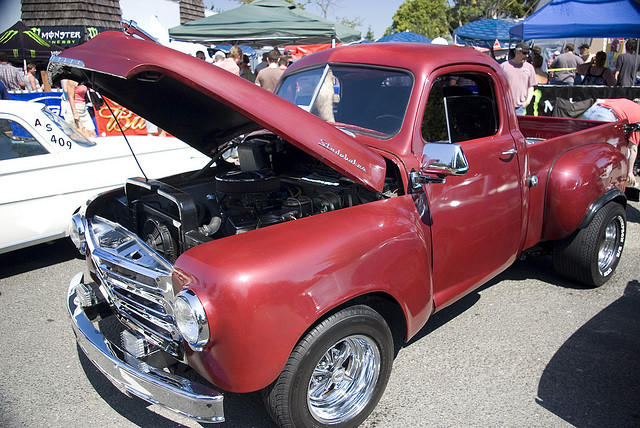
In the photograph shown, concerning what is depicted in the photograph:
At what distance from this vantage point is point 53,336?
370 centimetres

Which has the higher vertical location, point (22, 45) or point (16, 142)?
point (22, 45)

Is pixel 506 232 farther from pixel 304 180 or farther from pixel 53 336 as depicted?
pixel 53 336

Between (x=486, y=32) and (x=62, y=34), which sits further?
(x=486, y=32)

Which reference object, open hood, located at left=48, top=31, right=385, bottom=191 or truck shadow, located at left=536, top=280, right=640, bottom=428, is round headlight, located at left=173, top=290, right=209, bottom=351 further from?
truck shadow, located at left=536, top=280, right=640, bottom=428

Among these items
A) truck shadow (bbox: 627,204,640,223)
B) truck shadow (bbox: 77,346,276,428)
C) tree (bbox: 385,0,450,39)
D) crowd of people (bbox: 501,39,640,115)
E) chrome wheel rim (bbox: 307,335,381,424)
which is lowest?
truck shadow (bbox: 77,346,276,428)

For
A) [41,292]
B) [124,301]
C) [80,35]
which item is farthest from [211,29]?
[124,301]

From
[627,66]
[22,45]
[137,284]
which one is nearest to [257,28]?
[627,66]

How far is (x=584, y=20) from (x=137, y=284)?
9683mm

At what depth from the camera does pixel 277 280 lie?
6.98 feet

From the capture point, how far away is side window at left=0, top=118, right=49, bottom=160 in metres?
4.75

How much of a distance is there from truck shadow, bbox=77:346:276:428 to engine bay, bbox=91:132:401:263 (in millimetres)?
861

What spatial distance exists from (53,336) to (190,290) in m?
2.19

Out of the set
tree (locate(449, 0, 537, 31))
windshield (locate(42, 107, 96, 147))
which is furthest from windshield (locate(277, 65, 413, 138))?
tree (locate(449, 0, 537, 31))

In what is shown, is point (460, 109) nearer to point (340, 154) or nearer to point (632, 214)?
point (340, 154)
